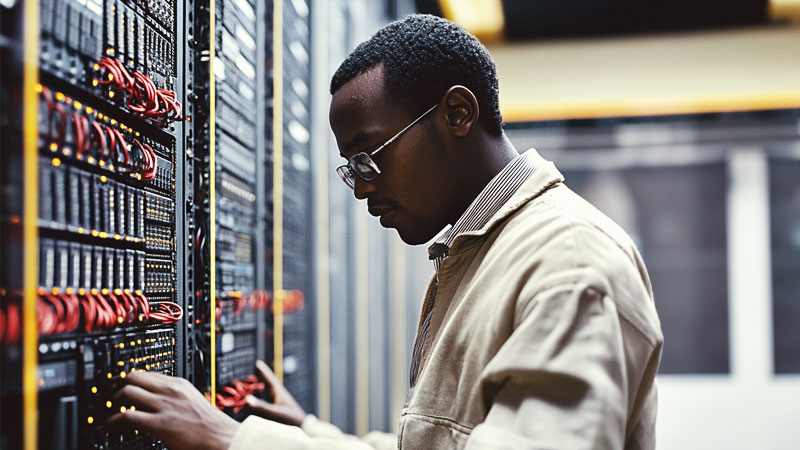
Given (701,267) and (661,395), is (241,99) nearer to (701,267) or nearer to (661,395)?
(661,395)

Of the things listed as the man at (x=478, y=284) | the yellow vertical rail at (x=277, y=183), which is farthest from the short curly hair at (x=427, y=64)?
the yellow vertical rail at (x=277, y=183)

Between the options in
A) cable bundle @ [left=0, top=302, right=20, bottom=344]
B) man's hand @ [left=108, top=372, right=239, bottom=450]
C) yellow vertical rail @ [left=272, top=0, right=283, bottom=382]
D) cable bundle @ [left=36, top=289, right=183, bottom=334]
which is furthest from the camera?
yellow vertical rail @ [left=272, top=0, right=283, bottom=382]

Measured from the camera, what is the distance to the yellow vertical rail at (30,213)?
0.94m

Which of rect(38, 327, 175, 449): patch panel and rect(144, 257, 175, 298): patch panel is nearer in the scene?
rect(38, 327, 175, 449): patch panel

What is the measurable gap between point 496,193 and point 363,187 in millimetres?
253

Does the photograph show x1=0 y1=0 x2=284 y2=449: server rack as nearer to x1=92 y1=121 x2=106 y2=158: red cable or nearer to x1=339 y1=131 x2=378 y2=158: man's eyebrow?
x1=92 y1=121 x2=106 y2=158: red cable

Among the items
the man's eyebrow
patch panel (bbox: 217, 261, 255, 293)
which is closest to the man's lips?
the man's eyebrow

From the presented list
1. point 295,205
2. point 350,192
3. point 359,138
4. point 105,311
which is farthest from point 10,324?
point 350,192

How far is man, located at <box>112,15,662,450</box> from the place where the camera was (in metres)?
0.96

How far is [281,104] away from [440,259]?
1.11 meters

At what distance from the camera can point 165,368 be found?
144 cm

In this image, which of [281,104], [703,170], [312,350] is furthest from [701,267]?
[281,104]

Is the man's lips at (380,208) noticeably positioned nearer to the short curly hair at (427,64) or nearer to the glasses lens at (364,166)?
the glasses lens at (364,166)

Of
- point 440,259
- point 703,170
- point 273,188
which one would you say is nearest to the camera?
point 440,259
